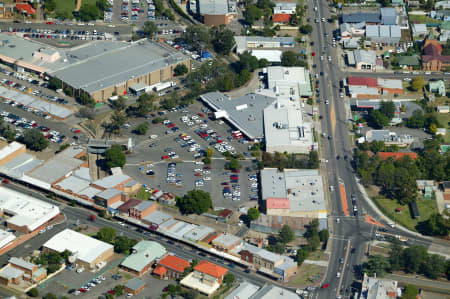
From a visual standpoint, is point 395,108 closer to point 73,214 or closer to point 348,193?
point 348,193

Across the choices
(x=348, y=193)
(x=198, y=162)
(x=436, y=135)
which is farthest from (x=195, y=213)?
(x=436, y=135)

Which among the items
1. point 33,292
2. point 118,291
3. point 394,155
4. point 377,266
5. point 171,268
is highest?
point 394,155

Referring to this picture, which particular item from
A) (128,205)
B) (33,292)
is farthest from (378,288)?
(33,292)

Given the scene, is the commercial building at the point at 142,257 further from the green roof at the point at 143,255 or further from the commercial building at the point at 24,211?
the commercial building at the point at 24,211

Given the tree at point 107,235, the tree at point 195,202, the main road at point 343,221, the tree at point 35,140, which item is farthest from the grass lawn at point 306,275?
the tree at point 35,140

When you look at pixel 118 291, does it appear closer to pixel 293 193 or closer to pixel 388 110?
pixel 293 193

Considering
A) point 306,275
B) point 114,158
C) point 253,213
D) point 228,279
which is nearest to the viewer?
point 228,279

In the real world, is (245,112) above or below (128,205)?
above
